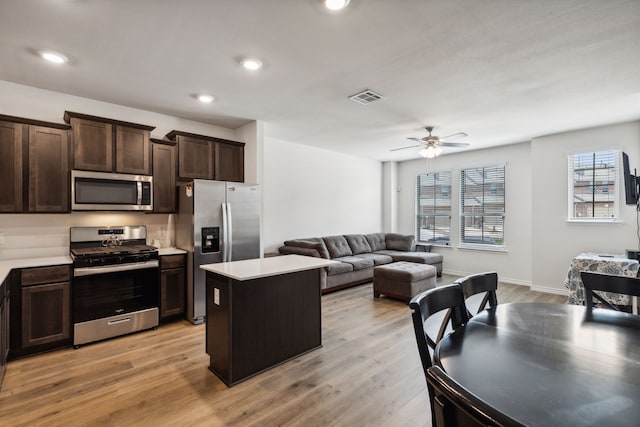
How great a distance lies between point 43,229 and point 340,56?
3.64 m

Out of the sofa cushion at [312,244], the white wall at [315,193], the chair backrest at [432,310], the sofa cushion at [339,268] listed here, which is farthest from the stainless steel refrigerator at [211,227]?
the chair backrest at [432,310]

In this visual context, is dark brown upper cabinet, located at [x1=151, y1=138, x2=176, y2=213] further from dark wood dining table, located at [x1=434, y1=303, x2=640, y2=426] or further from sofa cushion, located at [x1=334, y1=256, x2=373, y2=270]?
dark wood dining table, located at [x1=434, y1=303, x2=640, y2=426]

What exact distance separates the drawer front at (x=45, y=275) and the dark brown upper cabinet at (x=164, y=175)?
3.69 feet

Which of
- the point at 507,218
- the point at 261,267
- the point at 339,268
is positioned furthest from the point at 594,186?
the point at 261,267

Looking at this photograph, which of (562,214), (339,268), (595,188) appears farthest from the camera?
(339,268)

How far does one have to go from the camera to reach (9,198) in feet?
9.80

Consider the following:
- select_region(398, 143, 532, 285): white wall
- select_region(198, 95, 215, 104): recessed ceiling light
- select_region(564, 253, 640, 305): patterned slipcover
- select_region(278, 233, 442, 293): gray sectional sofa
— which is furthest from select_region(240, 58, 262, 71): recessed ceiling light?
select_region(398, 143, 532, 285): white wall

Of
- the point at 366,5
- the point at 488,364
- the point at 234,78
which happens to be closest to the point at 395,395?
the point at 488,364

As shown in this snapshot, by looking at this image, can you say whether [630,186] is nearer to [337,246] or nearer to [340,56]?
[340,56]

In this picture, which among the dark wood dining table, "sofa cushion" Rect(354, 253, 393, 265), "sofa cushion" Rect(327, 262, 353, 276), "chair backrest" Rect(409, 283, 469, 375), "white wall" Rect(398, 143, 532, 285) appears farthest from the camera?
"sofa cushion" Rect(354, 253, 393, 265)

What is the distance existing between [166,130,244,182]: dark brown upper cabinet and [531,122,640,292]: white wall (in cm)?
510

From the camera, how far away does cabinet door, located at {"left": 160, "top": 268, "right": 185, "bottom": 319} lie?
3.71m

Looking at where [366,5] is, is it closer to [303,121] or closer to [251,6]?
[251,6]

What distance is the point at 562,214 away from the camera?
5.11 meters
